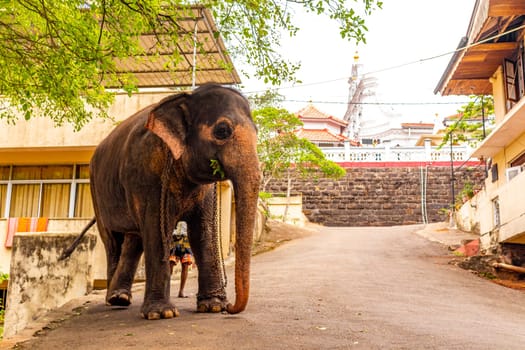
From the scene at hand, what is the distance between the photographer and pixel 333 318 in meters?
5.39

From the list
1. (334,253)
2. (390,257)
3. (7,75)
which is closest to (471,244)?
(390,257)

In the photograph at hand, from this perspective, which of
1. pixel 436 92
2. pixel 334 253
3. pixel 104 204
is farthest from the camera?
pixel 436 92

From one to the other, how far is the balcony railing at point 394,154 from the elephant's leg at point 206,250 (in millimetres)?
23671

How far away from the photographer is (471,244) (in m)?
14.1

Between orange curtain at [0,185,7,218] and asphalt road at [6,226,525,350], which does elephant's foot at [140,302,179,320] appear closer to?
asphalt road at [6,226,525,350]

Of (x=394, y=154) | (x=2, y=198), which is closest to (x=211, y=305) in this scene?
(x=2, y=198)

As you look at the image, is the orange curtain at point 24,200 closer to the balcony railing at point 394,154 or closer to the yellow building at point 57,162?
the yellow building at point 57,162

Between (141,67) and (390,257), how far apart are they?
24.9 ft

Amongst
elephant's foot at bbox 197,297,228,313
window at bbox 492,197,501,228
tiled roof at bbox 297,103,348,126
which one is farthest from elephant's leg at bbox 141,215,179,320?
tiled roof at bbox 297,103,348,126

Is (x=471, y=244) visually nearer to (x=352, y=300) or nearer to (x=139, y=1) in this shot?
(x=352, y=300)

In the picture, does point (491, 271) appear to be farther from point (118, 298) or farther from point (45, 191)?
point (45, 191)

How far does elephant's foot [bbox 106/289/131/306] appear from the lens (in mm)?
6148

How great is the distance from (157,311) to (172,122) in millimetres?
1640

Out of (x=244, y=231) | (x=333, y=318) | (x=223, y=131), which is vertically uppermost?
(x=223, y=131)
